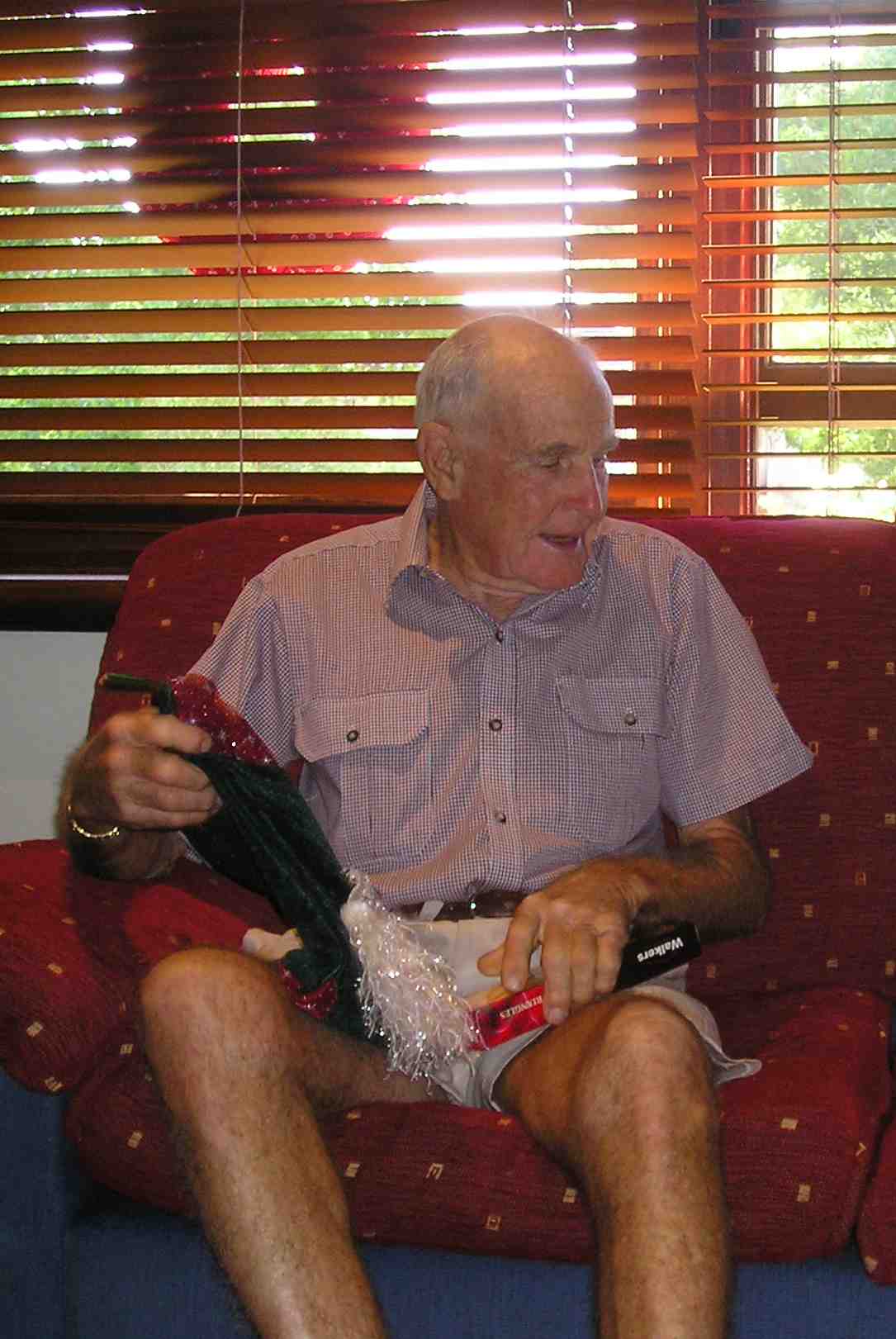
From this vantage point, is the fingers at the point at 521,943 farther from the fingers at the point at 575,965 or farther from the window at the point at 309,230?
the window at the point at 309,230

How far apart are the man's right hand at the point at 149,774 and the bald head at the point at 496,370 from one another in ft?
1.89

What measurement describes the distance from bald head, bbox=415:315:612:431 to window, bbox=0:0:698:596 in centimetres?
63

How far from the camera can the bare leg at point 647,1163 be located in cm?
→ 133

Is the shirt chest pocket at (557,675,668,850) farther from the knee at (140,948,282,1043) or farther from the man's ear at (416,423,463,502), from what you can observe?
the knee at (140,948,282,1043)

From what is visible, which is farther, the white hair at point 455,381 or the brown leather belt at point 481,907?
the white hair at point 455,381

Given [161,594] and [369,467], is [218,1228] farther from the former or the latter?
[369,467]

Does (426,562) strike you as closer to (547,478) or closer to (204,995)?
(547,478)

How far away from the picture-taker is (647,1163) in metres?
1.39

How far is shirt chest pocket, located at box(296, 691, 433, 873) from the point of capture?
1932 millimetres

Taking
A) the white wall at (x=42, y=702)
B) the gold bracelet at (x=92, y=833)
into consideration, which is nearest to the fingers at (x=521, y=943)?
the gold bracelet at (x=92, y=833)

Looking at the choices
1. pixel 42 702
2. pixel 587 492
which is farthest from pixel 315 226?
pixel 587 492

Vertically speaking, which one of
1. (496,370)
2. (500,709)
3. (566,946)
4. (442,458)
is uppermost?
(496,370)

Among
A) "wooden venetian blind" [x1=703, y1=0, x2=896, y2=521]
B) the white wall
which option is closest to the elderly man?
"wooden venetian blind" [x1=703, y1=0, x2=896, y2=521]

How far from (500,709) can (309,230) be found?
3.66 ft
